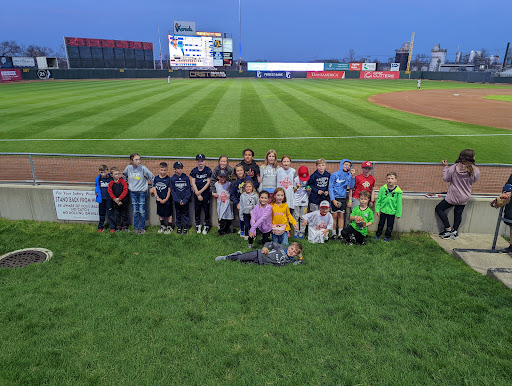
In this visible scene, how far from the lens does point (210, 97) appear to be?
97.5 ft

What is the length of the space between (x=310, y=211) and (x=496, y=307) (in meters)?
3.92

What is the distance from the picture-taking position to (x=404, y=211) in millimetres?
7809

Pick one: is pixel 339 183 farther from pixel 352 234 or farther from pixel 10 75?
pixel 10 75

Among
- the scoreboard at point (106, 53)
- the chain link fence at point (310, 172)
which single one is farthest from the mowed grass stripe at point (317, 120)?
the scoreboard at point (106, 53)

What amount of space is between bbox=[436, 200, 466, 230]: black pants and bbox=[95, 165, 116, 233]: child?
7.70 meters

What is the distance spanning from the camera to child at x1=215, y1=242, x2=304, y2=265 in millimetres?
6162

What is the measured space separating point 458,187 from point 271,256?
448cm

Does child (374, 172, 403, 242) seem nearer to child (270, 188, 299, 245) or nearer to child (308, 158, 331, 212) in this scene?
child (308, 158, 331, 212)

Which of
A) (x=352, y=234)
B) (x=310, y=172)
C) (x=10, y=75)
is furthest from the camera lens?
(x=10, y=75)

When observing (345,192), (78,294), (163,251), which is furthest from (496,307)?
(78,294)

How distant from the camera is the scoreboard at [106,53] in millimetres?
64812

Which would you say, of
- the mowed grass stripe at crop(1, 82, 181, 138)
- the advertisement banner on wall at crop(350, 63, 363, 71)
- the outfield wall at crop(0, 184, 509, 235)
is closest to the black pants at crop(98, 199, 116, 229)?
the outfield wall at crop(0, 184, 509, 235)

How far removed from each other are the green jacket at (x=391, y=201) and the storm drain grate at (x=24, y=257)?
7.11 m

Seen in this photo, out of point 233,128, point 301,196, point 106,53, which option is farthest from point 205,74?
point 301,196
